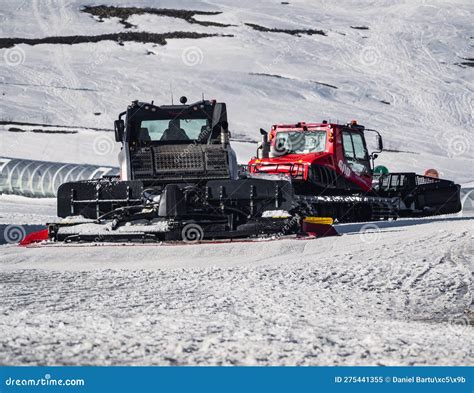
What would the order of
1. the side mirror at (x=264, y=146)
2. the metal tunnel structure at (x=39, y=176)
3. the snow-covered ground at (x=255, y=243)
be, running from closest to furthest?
the snow-covered ground at (x=255, y=243)
the side mirror at (x=264, y=146)
the metal tunnel structure at (x=39, y=176)

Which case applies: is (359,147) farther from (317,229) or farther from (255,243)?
(255,243)

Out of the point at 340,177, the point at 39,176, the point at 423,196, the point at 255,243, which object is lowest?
the point at 255,243

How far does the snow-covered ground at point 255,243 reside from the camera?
4.71m

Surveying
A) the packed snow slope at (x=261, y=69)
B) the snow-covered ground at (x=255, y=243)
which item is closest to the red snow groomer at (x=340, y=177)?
the snow-covered ground at (x=255, y=243)

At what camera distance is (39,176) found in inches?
888

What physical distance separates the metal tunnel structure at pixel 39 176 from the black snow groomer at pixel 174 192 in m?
9.47

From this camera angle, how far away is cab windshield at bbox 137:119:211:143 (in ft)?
42.0

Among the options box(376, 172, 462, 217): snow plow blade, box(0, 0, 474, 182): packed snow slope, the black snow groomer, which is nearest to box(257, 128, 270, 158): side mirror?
the black snow groomer

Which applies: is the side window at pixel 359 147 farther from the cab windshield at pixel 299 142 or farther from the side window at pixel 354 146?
the cab windshield at pixel 299 142

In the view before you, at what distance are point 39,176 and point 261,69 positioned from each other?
26.5m

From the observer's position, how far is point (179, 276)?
798 centimetres

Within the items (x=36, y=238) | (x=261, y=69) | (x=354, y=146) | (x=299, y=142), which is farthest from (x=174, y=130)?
(x=261, y=69)

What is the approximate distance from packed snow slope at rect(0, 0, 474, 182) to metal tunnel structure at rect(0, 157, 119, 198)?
754cm

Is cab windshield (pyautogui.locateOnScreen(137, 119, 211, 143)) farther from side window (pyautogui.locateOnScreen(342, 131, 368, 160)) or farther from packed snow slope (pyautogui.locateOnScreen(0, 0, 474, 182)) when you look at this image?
packed snow slope (pyautogui.locateOnScreen(0, 0, 474, 182))
